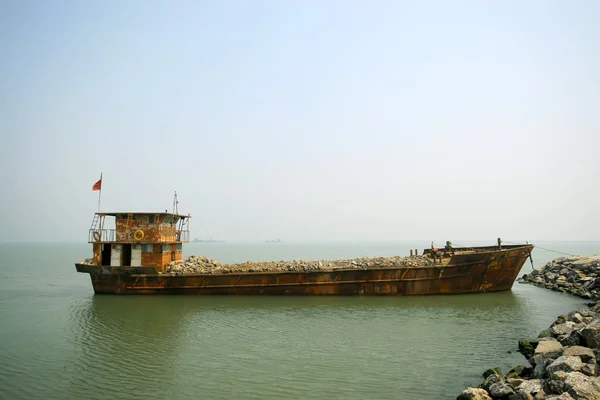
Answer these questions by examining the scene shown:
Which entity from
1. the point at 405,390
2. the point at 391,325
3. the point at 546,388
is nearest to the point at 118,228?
the point at 391,325

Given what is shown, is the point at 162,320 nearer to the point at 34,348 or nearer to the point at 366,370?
the point at 34,348

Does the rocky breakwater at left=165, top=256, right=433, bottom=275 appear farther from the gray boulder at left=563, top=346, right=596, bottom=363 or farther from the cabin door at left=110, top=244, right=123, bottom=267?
the gray boulder at left=563, top=346, right=596, bottom=363

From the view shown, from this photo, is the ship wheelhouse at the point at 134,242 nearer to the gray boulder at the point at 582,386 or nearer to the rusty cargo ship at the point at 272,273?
the rusty cargo ship at the point at 272,273

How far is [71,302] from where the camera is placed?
21766 mm

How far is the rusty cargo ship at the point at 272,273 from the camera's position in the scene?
2077cm

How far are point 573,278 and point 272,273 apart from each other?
19569 millimetres

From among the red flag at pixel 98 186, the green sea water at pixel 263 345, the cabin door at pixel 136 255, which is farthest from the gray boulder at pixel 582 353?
the red flag at pixel 98 186

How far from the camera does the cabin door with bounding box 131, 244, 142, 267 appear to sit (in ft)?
70.5

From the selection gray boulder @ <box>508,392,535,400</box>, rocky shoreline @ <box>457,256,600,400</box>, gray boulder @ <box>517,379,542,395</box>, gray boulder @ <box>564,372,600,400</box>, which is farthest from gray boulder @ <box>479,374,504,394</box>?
gray boulder @ <box>564,372,600,400</box>

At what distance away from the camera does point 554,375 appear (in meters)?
7.83

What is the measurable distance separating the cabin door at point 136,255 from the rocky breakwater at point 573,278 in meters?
24.8

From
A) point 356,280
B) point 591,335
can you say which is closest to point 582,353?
point 591,335

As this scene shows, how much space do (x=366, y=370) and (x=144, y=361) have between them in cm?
659

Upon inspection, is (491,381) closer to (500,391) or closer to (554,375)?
(500,391)
